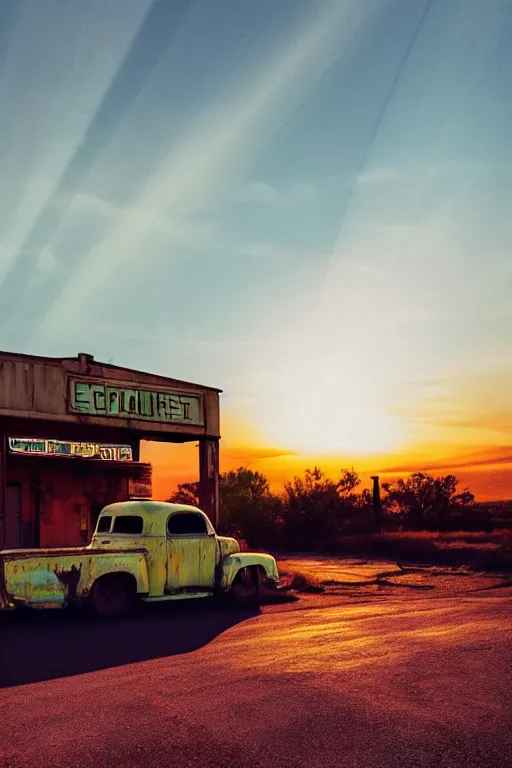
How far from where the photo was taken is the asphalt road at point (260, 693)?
5.78 meters

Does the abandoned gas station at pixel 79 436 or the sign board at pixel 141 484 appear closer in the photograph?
the abandoned gas station at pixel 79 436

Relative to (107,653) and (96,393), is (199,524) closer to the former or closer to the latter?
(107,653)

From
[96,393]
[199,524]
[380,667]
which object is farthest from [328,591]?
[380,667]

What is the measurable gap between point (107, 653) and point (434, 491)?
1945 inches

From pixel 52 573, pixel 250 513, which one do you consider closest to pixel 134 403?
pixel 52 573

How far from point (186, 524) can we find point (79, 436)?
1098 centimetres

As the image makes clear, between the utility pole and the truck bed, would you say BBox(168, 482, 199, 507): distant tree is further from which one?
the truck bed

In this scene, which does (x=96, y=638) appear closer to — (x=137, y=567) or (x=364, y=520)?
(x=137, y=567)

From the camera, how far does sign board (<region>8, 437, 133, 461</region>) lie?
22188mm

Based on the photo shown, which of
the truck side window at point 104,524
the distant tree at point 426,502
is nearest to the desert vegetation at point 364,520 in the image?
the distant tree at point 426,502

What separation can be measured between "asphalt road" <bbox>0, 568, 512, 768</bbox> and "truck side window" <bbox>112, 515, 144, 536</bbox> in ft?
7.39

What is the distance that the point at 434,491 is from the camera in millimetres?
56906

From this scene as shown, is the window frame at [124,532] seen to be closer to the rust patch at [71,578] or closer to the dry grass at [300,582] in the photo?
the rust patch at [71,578]

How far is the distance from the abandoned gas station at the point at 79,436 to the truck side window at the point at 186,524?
20.2 feet
